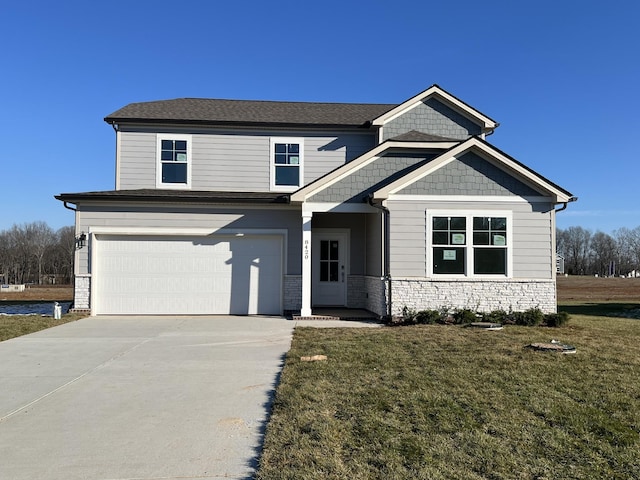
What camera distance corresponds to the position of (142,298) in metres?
13.3

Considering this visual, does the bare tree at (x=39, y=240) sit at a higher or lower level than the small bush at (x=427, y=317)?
higher

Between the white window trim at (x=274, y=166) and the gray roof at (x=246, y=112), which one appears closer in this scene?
the gray roof at (x=246, y=112)

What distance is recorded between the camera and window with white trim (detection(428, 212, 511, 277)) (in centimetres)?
1190

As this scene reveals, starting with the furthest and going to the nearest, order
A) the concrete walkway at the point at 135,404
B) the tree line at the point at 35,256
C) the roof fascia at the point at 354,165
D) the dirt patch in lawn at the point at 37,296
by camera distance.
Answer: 1. the tree line at the point at 35,256
2. the dirt patch in lawn at the point at 37,296
3. the roof fascia at the point at 354,165
4. the concrete walkway at the point at 135,404

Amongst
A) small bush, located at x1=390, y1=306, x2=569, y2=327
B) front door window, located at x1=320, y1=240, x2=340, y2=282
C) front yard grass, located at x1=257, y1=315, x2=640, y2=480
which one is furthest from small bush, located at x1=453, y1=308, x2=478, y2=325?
front door window, located at x1=320, y1=240, x2=340, y2=282

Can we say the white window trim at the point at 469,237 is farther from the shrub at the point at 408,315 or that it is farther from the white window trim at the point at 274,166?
the white window trim at the point at 274,166

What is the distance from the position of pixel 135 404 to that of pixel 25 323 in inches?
319

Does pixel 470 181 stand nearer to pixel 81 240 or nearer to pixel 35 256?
pixel 81 240

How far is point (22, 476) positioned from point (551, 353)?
24.9 feet

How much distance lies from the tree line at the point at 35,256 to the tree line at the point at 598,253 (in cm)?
Result: 7556

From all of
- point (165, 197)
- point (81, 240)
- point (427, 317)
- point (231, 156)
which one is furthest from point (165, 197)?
point (427, 317)

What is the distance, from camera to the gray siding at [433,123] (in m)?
14.9

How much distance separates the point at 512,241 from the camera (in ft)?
39.3

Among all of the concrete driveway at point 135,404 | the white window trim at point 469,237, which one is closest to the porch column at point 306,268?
the concrete driveway at point 135,404
